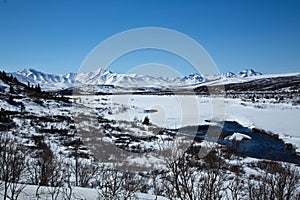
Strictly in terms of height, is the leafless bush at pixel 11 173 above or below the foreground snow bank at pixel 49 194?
above

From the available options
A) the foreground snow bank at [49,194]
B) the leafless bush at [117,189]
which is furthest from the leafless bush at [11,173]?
the leafless bush at [117,189]

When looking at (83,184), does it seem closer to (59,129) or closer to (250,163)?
(250,163)

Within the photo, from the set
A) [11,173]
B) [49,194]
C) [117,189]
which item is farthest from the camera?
[11,173]

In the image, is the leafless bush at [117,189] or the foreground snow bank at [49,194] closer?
the foreground snow bank at [49,194]

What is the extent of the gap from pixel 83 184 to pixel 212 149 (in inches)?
261

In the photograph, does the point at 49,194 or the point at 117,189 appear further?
the point at 117,189

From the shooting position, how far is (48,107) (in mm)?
24000

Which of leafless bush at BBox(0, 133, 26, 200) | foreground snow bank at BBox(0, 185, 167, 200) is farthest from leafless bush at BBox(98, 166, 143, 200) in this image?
leafless bush at BBox(0, 133, 26, 200)

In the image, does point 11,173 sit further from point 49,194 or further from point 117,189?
point 117,189

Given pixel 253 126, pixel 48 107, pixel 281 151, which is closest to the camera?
pixel 281 151

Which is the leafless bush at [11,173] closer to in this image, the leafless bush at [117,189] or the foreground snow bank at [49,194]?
the foreground snow bank at [49,194]

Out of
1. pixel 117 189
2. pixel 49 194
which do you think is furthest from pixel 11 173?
pixel 117 189

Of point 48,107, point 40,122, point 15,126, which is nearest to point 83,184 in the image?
point 15,126

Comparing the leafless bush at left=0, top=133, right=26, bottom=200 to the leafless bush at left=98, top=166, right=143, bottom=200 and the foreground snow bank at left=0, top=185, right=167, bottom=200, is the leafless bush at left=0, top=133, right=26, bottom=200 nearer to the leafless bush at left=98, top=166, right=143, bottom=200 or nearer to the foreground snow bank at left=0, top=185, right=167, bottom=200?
the foreground snow bank at left=0, top=185, right=167, bottom=200
